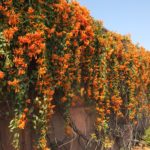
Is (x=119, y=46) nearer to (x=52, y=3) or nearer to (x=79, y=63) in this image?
(x=79, y=63)

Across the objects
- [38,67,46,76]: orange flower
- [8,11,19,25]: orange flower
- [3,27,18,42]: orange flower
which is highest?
[8,11,19,25]: orange flower

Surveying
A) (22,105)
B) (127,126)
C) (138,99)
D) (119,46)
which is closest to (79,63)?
(22,105)

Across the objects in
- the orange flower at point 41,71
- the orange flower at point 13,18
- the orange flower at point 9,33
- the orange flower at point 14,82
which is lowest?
the orange flower at point 14,82

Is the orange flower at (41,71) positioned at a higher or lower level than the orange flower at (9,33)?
lower

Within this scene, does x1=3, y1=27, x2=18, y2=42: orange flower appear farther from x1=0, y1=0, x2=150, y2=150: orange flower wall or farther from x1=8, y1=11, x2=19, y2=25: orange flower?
x1=8, y1=11, x2=19, y2=25: orange flower

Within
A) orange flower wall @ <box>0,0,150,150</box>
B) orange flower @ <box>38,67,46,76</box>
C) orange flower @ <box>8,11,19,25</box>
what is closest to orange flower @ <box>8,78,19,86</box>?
orange flower wall @ <box>0,0,150,150</box>

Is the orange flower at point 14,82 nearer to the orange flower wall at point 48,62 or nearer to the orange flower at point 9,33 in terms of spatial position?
the orange flower wall at point 48,62

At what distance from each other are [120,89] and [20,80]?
4881mm

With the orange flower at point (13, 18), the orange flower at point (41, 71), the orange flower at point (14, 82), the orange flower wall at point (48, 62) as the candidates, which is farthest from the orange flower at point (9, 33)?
the orange flower at point (41, 71)

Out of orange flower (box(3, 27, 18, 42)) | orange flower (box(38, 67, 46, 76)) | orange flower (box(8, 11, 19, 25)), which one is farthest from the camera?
orange flower (box(38, 67, 46, 76))

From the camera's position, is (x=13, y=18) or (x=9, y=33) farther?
(x=13, y=18)

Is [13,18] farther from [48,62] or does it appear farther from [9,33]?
[48,62]

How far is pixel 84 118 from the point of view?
729 centimetres

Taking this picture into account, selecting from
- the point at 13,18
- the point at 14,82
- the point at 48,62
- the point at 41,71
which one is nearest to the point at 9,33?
the point at 13,18
